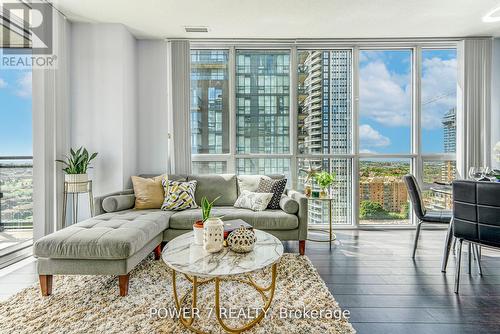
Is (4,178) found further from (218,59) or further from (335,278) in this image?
(335,278)

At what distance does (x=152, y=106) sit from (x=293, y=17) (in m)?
2.34

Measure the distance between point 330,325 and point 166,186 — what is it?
2.40m

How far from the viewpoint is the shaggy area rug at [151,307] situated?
5.64ft

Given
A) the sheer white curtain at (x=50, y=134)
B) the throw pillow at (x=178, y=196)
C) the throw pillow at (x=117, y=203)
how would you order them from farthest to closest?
the throw pillow at (x=178, y=196) → the sheer white curtain at (x=50, y=134) → the throw pillow at (x=117, y=203)

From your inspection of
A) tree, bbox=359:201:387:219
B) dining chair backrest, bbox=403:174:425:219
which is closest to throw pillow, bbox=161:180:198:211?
dining chair backrest, bbox=403:174:425:219

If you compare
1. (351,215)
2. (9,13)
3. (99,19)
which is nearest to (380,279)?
(351,215)

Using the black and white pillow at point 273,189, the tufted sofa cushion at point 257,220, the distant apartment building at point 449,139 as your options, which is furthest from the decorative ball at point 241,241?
the distant apartment building at point 449,139

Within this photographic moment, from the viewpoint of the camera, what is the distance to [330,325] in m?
1.73

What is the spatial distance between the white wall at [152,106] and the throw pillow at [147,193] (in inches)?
27.1

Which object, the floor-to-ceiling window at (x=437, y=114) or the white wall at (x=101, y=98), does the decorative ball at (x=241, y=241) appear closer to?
the white wall at (x=101, y=98)

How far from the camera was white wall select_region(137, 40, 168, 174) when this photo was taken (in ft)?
13.2

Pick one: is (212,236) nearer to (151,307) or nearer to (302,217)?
(151,307)

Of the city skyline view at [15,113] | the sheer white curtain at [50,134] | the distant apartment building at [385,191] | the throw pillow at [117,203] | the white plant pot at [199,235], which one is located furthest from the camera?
the distant apartment building at [385,191]

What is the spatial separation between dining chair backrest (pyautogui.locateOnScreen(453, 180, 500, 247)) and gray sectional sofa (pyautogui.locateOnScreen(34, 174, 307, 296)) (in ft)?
4.42
